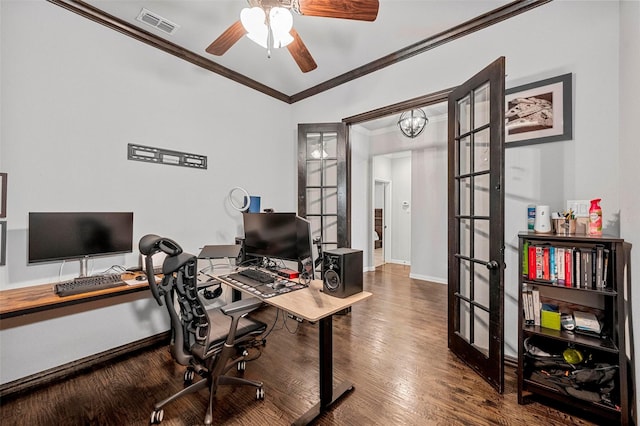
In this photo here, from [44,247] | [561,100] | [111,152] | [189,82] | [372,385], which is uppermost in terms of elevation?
[189,82]

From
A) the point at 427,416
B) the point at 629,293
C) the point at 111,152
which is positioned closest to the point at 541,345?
the point at 629,293

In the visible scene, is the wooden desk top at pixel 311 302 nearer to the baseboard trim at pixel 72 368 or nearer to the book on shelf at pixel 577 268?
the book on shelf at pixel 577 268

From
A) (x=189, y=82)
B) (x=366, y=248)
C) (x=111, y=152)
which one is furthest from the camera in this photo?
(x=366, y=248)

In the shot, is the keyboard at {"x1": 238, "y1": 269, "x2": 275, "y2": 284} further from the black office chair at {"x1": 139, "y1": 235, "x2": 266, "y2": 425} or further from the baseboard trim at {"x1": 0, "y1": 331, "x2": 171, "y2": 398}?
the baseboard trim at {"x1": 0, "y1": 331, "x2": 171, "y2": 398}

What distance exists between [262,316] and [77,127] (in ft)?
8.65

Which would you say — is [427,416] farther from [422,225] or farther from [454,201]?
[422,225]

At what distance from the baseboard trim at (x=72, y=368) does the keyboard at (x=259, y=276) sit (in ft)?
4.08

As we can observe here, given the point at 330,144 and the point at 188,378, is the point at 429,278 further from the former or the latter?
the point at 188,378

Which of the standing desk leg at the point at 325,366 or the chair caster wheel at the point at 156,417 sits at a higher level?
the standing desk leg at the point at 325,366

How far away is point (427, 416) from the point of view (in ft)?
5.48

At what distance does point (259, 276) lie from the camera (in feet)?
6.99

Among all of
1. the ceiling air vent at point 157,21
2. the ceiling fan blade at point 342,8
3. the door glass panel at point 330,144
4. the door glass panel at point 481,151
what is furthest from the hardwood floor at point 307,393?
the ceiling air vent at point 157,21

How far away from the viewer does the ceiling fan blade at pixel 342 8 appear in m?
1.61

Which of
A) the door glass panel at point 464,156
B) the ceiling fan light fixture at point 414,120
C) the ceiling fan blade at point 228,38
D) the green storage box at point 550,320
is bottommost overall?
the green storage box at point 550,320
